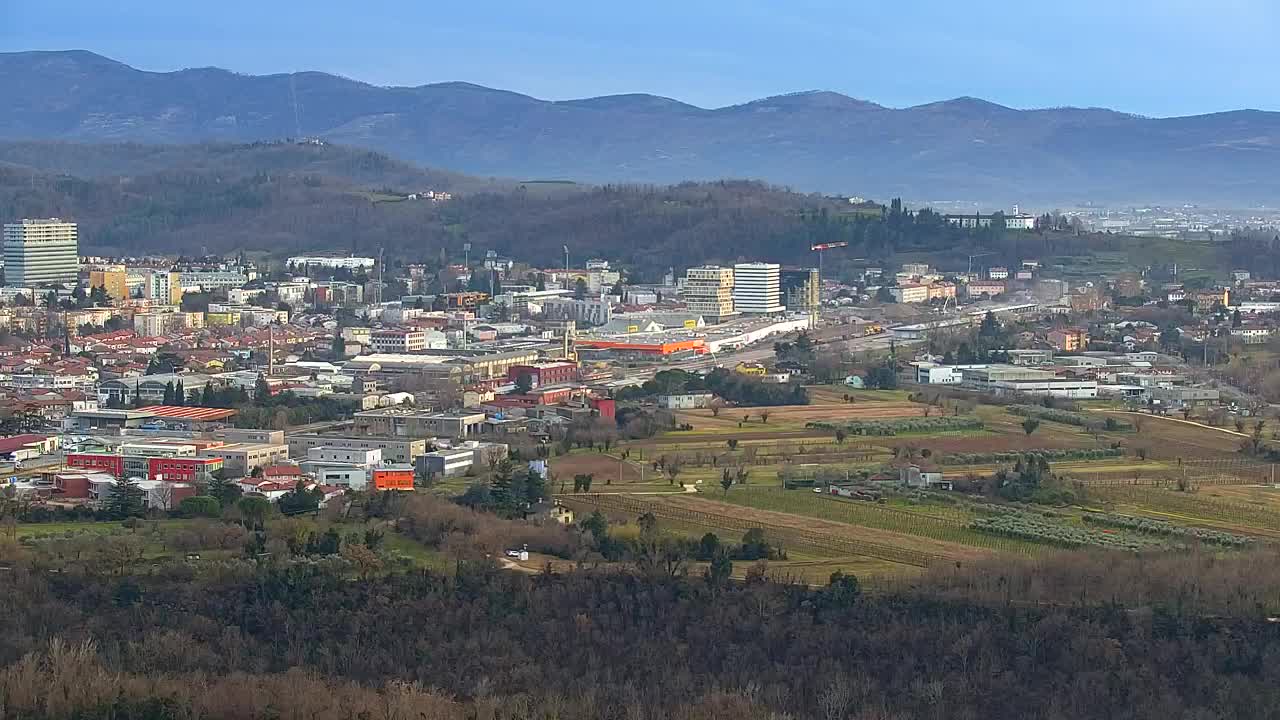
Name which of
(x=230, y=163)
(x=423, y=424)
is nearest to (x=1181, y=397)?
(x=423, y=424)

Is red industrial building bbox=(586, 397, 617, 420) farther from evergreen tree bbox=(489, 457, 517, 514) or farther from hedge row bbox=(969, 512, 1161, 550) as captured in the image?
hedge row bbox=(969, 512, 1161, 550)

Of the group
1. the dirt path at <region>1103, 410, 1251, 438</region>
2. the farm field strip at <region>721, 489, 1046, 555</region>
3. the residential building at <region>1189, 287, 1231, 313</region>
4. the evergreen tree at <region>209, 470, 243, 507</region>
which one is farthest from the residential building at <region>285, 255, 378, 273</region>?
the farm field strip at <region>721, 489, 1046, 555</region>

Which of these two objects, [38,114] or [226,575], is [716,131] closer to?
[38,114]

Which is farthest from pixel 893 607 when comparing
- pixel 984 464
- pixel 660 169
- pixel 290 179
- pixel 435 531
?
pixel 660 169

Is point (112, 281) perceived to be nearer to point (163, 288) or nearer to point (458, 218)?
point (163, 288)

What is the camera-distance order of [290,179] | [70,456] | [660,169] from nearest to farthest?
[70,456], [290,179], [660,169]
